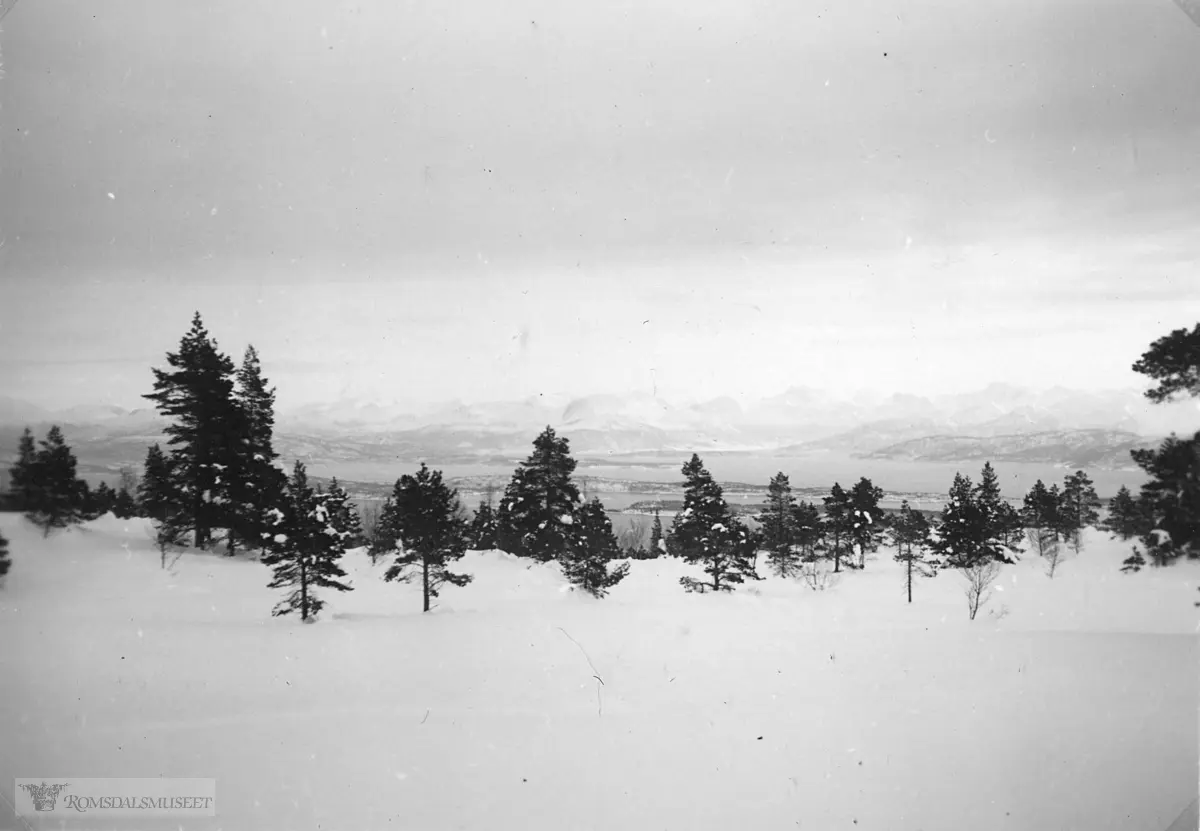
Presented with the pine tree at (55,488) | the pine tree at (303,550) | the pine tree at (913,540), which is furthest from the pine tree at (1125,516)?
the pine tree at (55,488)

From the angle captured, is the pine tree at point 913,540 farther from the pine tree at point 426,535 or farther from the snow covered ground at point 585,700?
the pine tree at point 426,535

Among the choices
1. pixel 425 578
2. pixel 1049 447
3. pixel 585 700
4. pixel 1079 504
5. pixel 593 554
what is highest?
pixel 1049 447

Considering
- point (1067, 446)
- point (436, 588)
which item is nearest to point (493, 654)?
point (436, 588)

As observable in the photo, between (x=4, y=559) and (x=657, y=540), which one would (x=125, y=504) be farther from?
(x=657, y=540)

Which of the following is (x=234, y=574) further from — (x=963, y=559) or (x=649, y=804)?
(x=963, y=559)

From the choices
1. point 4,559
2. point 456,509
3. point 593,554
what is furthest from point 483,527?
point 4,559

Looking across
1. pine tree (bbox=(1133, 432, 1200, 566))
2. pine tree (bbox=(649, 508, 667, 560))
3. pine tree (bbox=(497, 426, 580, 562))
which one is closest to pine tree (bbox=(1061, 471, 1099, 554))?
pine tree (bbox=(1133, 432, 1200, 566))

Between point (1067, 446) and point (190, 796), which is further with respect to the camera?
point (1067, 446)
